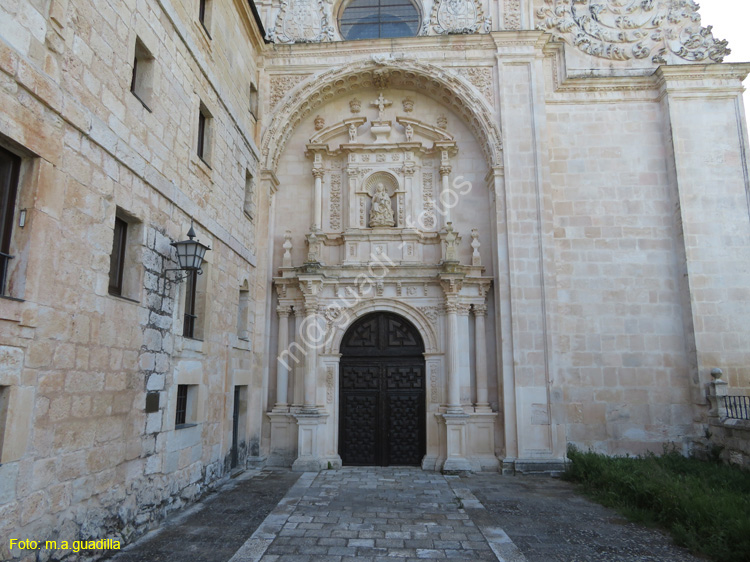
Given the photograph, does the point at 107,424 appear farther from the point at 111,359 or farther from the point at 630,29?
the point at 630,29

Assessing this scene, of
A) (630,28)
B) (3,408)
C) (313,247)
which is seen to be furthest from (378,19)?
(3,408)

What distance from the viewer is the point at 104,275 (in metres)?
5.04

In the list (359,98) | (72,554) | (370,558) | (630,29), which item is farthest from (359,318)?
(630,29)

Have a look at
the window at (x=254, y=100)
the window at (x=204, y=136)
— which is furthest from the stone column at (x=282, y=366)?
the window at (x=254, y=100)

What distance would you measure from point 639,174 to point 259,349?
26.9 ft

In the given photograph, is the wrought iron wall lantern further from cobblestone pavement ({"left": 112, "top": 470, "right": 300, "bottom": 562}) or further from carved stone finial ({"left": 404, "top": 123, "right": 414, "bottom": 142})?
carved stone finial ({"left": 404, "top": 123, "right": 414, "bottom": 142})

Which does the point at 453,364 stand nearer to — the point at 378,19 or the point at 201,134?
the point at 201,134

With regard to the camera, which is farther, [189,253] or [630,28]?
[630,28]

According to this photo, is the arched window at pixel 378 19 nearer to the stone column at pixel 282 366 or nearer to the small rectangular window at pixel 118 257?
the stone column at pixel 282 366

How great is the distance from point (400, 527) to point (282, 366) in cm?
494

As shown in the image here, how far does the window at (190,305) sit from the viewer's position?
7199 millimetres

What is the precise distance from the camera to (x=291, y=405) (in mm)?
10180

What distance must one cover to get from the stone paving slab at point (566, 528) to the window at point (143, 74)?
640cm

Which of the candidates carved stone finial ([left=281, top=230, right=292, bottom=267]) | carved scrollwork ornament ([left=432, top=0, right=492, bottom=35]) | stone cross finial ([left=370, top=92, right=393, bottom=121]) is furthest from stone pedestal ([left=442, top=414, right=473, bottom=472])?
carved scrollwork ornament ([left=432, top=0, right=492, bottom=35])
